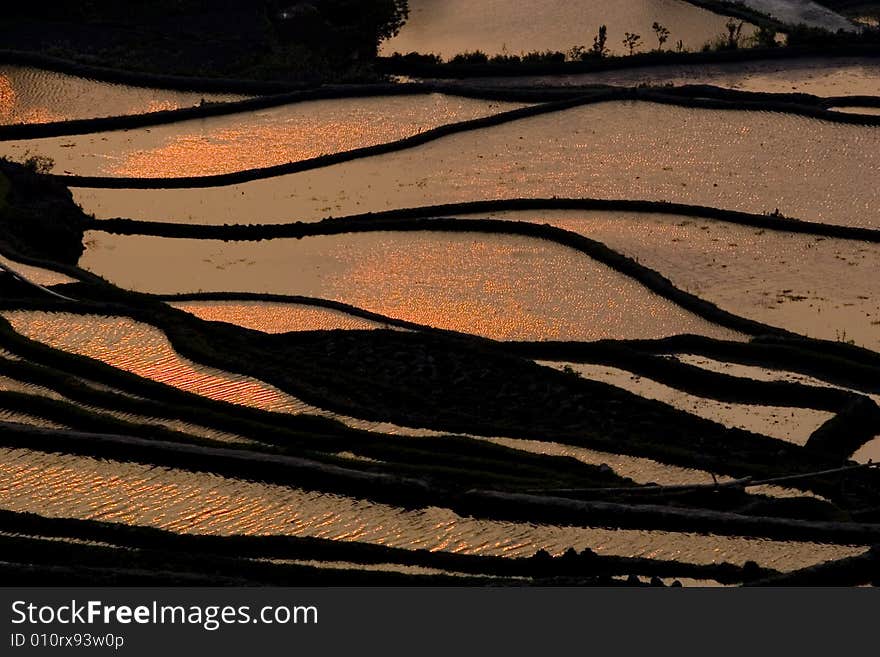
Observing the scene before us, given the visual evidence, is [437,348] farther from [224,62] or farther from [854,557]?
[224,62]

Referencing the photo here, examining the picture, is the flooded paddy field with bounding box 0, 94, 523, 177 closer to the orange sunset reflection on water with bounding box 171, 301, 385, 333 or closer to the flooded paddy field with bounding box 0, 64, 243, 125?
the flooded paddy field with bounding box 0, 64, 243, 125

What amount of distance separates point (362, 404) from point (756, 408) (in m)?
3.74

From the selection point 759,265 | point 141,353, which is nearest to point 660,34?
point 759,265

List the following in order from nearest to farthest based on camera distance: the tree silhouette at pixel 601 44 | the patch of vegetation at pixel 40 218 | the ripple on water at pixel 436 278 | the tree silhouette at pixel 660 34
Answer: the ripple on water at pixel 436 278, the patch of vegetation at pixel 40 218, the tree silhouette at pixel 601 44, the tree silhouette at pixel 660 34

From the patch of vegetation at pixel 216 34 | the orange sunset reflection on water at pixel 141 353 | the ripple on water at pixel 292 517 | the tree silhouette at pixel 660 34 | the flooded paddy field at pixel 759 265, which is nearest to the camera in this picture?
the ripple on water at pixel 292 517

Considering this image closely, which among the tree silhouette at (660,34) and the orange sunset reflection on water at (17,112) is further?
the tree silhouette at (660,34)

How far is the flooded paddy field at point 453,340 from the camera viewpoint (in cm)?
1544

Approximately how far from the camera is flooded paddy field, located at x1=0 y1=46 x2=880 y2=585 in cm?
1544

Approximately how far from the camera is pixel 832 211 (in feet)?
82.7

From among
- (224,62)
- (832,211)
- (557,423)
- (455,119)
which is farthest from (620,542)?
(224,62)

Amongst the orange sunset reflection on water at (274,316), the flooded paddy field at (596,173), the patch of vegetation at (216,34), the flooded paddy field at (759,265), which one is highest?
the patch of vegetation at (216,34)

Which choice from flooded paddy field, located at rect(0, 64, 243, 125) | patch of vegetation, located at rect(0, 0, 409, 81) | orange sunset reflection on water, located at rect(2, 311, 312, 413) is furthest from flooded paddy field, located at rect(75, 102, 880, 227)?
orange sunset reflection on water, located at rect(2, 311, 312, 413)

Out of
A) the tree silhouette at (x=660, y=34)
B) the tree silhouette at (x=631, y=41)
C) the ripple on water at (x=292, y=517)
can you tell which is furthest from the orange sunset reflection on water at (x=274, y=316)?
the tree silhouette at (x=660, y=34)

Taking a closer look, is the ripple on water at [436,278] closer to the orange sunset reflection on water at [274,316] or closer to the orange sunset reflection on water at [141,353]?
the orange sunset reflection on water at [274,316]
